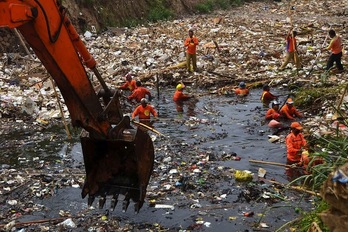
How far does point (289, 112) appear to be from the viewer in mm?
10523

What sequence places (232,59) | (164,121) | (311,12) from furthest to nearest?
(311,12)
(232,59)
(164,121)

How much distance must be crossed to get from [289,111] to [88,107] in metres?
6.42

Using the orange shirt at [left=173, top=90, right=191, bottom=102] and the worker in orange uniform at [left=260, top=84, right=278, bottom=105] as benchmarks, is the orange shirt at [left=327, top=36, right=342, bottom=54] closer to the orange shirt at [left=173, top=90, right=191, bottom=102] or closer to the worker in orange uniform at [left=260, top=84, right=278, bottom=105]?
the worker in orange uniform at [left=260, top=84, right=278, bottom=105]

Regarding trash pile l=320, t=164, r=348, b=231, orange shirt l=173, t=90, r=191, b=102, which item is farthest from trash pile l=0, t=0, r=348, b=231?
trash pile l=320, t=164, r=348, b=231

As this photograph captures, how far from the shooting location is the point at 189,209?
6.61 m

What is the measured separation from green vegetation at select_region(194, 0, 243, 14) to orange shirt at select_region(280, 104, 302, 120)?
17309mm

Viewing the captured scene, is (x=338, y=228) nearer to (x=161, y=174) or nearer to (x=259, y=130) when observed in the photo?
(x=161, y=174)

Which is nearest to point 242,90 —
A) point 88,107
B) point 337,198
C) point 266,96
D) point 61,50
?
point 266,96

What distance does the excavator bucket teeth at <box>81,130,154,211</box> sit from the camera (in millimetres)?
5367

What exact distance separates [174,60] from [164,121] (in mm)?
5397

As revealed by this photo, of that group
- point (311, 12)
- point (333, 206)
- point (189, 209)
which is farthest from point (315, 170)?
point (311, 12)

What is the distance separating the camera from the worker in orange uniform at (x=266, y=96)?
39.1ft

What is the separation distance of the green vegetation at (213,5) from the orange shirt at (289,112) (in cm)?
1731

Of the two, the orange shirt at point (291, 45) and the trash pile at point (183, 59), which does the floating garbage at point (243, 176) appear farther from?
the orange shirt at point (291, 45)
